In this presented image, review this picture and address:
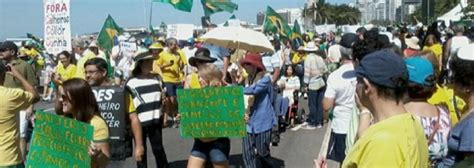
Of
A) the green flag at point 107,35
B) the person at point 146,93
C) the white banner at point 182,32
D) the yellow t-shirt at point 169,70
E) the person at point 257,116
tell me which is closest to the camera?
the person at point 146,93

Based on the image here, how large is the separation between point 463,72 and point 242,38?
6.09m

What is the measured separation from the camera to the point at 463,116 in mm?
4055

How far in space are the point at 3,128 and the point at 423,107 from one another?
303cm

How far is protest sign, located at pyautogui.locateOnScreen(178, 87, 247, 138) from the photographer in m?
6.88

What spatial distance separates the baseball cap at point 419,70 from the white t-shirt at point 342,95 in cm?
229

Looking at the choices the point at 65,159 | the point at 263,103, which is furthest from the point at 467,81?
the point at 263,103

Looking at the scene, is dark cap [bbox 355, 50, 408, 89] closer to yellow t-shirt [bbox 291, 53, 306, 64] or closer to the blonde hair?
the blonde hair

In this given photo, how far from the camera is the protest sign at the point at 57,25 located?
40.0ft

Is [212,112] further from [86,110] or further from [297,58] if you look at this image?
[297,58]

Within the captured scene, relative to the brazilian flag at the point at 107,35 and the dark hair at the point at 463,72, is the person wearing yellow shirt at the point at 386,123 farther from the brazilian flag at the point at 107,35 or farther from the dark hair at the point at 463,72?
the brazilian flag at the point at 107,35

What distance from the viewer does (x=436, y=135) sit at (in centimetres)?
438

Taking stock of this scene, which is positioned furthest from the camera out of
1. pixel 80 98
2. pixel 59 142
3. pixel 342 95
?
pixel 342 95

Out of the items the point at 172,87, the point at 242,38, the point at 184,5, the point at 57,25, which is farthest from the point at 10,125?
the point at 184,5

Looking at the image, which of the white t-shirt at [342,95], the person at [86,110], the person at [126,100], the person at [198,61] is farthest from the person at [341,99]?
the person at [86,110]
